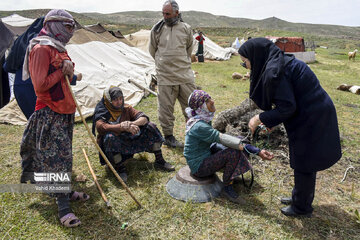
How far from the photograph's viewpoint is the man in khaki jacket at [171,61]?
401 centimetres

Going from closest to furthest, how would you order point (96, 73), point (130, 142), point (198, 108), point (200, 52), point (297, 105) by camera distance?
1. point (297, 105)
2. point (198, 108)
3. point (130, 142)
4. point (96, 73)
5. point (200, 52)

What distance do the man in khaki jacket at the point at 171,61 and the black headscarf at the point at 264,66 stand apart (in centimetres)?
181

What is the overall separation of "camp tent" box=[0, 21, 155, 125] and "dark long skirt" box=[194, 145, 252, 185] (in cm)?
365

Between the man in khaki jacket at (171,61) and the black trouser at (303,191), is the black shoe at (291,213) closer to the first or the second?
the black trouser at (303,191)

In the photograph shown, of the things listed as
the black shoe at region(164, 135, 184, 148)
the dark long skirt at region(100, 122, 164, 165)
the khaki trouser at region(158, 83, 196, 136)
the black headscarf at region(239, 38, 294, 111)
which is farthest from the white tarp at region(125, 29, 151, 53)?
the black headscarf at region(239, 38, 294, 111)

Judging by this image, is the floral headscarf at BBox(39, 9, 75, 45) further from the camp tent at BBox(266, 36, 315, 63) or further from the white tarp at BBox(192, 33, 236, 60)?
the camp tent at BBox(266, 36, 315, 63)

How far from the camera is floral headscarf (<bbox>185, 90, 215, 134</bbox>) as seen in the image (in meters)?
2.77

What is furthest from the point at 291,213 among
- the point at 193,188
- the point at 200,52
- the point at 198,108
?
the point at 200,52

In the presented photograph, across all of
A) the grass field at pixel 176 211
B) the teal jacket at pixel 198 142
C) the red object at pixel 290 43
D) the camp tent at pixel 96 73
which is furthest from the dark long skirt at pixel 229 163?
the red object at pixel 290 43

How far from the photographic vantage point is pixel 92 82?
6504mm

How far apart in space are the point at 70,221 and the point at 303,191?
7.24 feet

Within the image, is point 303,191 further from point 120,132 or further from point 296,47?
point 296,47

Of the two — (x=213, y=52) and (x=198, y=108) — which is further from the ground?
(x=198, y=108)

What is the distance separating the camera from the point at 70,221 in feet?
7.98
